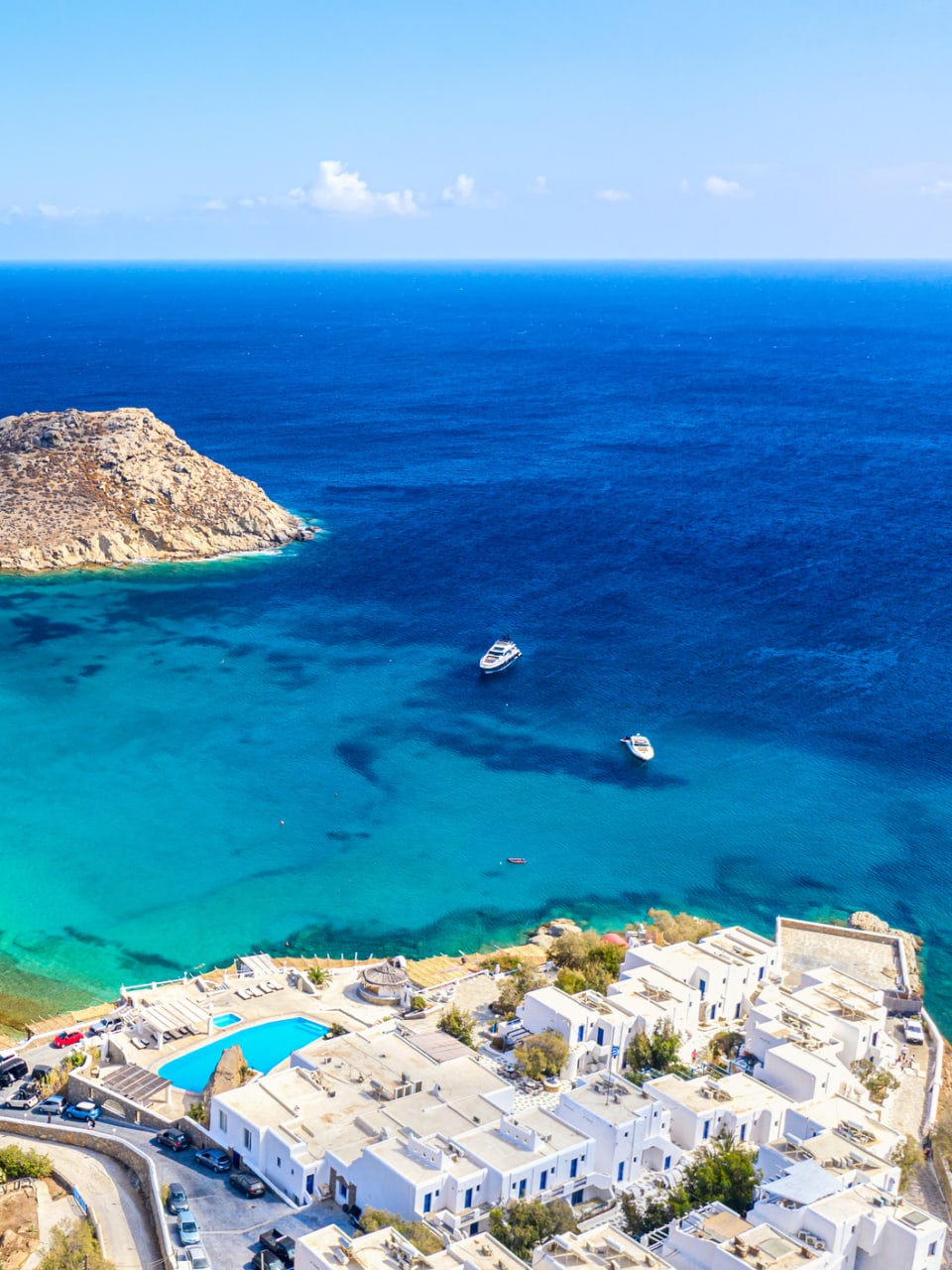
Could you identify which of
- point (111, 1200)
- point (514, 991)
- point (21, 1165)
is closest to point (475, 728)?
point (514, 991)

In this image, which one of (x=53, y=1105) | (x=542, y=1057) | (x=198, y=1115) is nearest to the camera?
(x=198, y=1115)

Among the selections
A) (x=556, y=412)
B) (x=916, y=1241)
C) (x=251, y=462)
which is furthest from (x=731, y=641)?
(x=556, y=412)

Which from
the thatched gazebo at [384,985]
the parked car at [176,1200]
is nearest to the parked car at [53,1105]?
the parked car at [176,1200]

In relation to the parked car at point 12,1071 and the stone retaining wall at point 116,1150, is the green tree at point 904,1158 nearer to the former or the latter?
the stone retaining wall at point 116,1150

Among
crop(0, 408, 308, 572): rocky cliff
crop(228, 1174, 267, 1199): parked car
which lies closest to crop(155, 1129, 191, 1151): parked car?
crop(228, 1174, 267, 1199): parked car

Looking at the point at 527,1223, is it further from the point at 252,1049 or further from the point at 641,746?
the point at 641,746

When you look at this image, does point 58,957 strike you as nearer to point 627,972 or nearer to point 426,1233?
point 627,972

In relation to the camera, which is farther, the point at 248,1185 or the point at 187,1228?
the point at 248,1185
